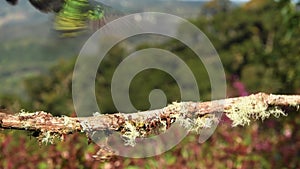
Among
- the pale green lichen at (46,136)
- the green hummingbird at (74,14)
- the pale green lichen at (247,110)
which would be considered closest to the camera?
the green hummingbird at (74,14)

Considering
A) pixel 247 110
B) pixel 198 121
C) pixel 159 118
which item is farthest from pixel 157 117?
pixel 247 110

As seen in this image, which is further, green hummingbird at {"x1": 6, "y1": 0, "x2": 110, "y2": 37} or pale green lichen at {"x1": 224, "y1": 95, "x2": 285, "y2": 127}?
pale green lichen at {"x1": 224, "y1": 95, "x2": 285, "y2": 127}

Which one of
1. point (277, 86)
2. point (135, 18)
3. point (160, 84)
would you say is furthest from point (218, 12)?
point (135, 18)

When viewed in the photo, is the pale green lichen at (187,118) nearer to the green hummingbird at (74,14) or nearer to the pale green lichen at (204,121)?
the pale green lichen at (204,121)

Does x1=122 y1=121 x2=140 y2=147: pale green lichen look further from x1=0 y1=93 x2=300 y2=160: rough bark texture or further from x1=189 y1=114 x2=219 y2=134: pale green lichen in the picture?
x1=189 y1=114 x2=219 y2=134: pale green lichen

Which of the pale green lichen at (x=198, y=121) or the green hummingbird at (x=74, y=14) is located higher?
the green hummingbird at (x=74, y=14)

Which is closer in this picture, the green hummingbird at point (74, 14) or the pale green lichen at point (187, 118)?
the green hummingbird at point (74, 14)

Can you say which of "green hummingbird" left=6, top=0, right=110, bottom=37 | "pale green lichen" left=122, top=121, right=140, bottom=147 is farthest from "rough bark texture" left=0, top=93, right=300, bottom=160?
"green hummingbird" left=6, top=0, right=110, bottom=37

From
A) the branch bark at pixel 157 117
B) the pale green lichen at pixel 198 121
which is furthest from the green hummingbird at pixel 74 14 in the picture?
the pale green lichen at pixel 198 121

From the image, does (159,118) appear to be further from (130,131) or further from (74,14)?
(74,14)
